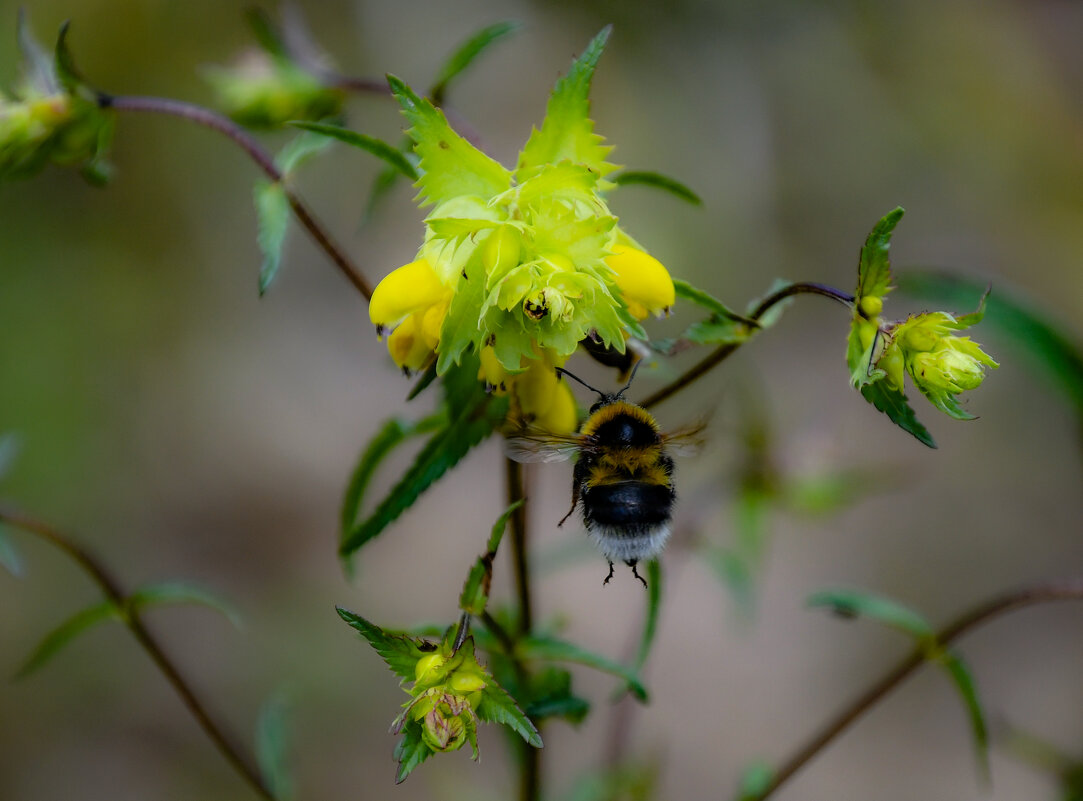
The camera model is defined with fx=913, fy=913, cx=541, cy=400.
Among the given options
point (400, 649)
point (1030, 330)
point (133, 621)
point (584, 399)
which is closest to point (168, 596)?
point (133, 621)

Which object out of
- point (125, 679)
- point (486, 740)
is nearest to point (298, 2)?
point (125, 679)

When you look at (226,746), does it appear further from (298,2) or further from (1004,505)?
(298,2)

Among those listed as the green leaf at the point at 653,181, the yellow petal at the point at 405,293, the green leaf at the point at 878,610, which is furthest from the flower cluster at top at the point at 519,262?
the green leaf at the point at 878,610

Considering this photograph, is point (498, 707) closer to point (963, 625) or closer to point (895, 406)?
point (895, 406)

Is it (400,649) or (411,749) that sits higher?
(400,649)

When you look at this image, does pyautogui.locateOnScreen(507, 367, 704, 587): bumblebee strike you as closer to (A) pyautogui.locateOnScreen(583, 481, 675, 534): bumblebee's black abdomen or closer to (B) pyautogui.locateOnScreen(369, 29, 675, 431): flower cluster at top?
(A) pyautogui.locateOnScreen(583, 481, 675, 534): bumblebee's black abdomen

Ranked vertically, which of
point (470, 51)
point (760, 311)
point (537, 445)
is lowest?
point (537, 445)
